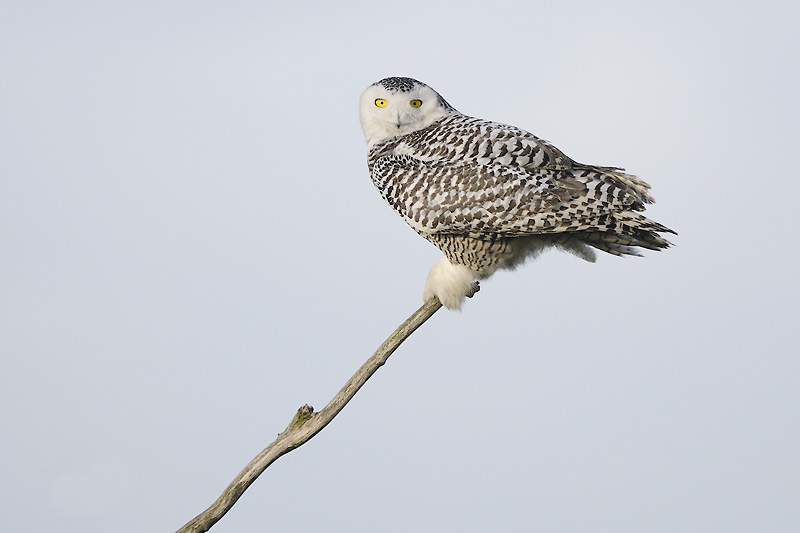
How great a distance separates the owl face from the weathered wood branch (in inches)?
53.4

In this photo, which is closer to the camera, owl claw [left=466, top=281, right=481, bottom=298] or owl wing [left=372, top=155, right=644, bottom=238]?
owl wing [left=372, top=155, right=644, bottom=238]

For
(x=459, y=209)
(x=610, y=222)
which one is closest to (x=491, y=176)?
(x=459, y=209)

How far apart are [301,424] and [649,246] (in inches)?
82.9

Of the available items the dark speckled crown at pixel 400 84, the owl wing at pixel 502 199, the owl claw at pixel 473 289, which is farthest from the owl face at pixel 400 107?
the owl claw at pixel 473 289

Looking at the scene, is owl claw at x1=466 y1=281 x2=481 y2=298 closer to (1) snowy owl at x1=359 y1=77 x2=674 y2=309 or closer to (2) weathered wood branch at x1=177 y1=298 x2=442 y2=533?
(1) snowy owl at x1=359 y1=77 x2=674 y2=309

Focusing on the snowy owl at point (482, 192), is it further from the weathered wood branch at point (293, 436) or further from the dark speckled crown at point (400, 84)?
the weathered wood branch at point (293, 436)

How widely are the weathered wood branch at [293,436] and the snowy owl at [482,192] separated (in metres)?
0.66

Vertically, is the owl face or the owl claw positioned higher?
the owl face

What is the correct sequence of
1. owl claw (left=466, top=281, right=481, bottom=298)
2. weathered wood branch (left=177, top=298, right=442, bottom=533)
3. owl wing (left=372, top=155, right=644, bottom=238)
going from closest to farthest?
weathered wood branch (left=177, top=298, right=442, bottom=533), owl wing (left=372, top=155, right=644, bottom=238), owl claw (left=466, top=281, right=481, bottom=298)

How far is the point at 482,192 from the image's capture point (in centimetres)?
544

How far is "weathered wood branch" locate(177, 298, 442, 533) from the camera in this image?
16.9 ft

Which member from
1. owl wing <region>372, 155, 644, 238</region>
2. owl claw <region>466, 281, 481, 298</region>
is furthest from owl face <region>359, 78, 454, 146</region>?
owl claw <region>466, 281, 481, 298</region>

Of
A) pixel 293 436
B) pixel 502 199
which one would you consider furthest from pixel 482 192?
pixel 293 436

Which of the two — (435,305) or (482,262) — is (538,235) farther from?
(435,305)
